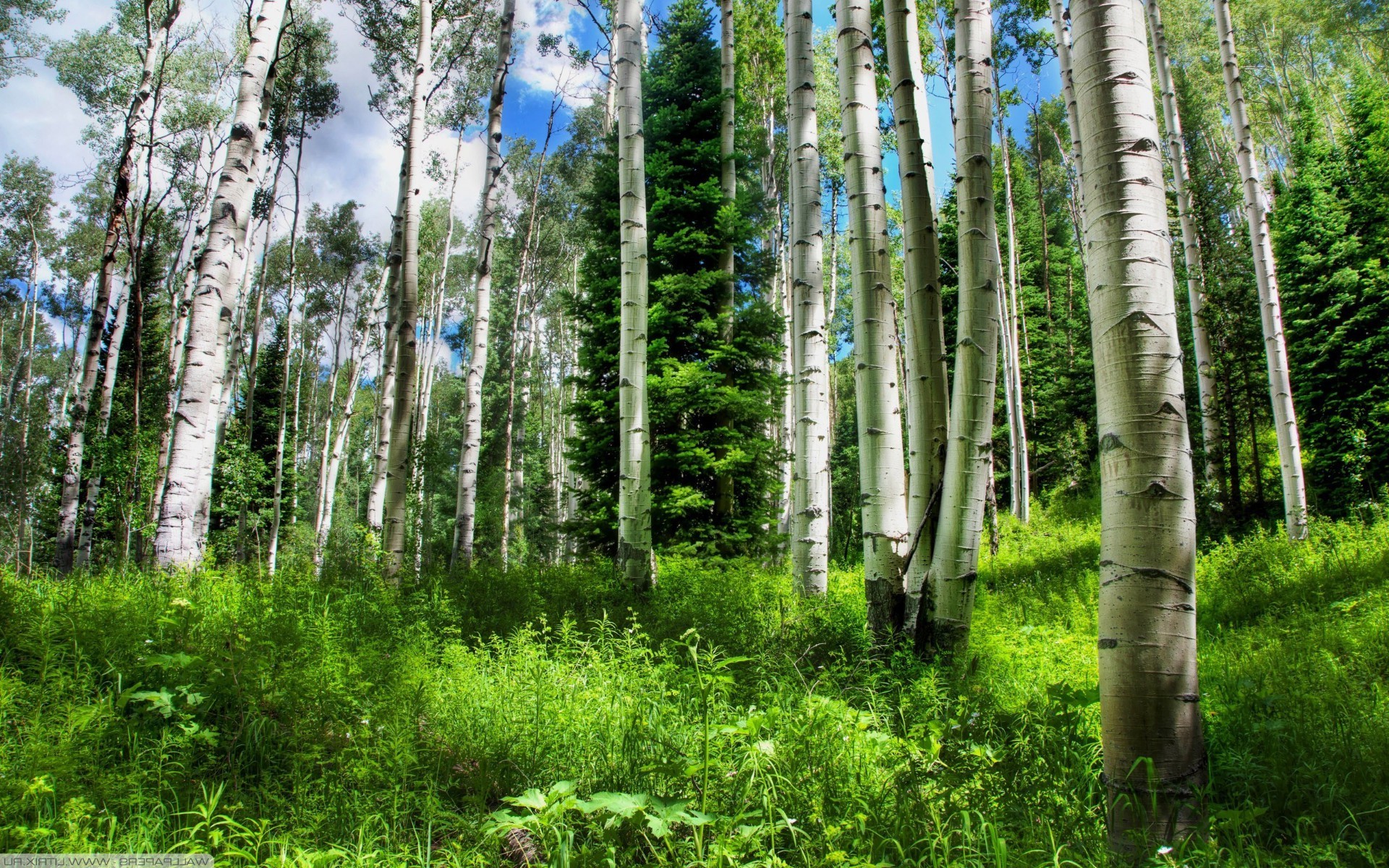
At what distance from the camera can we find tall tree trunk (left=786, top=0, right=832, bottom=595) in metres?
5.34

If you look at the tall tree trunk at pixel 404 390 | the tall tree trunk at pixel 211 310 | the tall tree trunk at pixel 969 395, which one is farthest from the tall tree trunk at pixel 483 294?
the tall tree trunk at pixel 969 395

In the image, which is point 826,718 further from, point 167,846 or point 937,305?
point 937,305

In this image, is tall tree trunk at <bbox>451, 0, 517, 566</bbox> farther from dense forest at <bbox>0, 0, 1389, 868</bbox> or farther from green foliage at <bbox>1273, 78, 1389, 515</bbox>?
green foliage at <bbox>1273, 78, 1389, 515</bbox>

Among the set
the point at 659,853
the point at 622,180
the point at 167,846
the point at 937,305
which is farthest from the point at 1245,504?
the point at 167,846

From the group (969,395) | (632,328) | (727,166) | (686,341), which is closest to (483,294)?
(686,341)

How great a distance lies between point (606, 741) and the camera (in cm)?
264

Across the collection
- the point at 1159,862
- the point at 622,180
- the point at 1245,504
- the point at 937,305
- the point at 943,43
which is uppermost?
the point at 943,43

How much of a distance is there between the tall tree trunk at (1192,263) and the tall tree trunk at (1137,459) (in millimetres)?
10622

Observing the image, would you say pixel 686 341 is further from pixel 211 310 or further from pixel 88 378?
pixel 88 378

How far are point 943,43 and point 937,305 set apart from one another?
12271 millimetres

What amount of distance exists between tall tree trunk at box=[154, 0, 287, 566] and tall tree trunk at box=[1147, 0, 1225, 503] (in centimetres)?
1223

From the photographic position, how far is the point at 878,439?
171 inches

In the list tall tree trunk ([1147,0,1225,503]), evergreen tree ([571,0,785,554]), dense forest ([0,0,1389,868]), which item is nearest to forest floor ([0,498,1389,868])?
dense forest ([0,0,1389,868])

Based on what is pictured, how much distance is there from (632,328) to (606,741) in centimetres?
485
